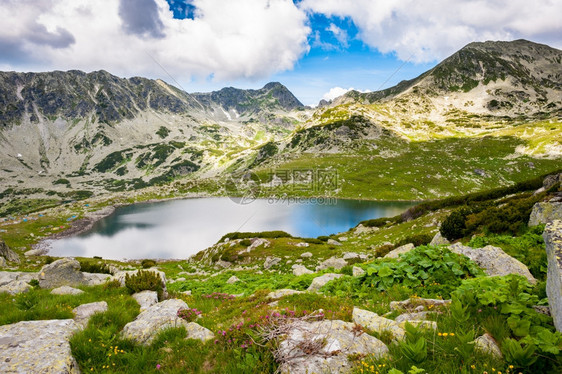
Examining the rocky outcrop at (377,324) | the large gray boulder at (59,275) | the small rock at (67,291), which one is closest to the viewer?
the rocky outcrop at (377,324)

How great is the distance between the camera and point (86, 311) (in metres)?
8.18

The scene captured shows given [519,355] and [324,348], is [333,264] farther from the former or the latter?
[519,355]

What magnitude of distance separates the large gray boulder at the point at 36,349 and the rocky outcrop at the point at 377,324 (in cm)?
582

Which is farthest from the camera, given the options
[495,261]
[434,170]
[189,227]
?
[434,170]

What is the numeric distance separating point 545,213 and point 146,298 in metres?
19.5

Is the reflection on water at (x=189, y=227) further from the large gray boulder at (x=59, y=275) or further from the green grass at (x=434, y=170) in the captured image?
the large gray boulder at (x=59, y=275)

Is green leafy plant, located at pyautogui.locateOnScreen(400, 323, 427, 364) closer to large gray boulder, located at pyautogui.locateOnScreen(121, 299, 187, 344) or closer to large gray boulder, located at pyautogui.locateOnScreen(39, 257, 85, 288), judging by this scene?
large gray boulder, located at pyautogui.locateOnScreen(121, 299, 187, 344)

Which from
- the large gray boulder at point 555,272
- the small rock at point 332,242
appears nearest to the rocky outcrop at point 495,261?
the large gray boulder at point 555,272

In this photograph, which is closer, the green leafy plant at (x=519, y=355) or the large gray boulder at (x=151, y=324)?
the green leafy plant at (x=519, y=355)

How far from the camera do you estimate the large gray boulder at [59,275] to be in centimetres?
1511

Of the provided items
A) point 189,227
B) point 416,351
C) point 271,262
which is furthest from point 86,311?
point 189,227

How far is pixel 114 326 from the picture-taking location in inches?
258

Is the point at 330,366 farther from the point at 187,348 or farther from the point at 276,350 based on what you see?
the point at 187,348

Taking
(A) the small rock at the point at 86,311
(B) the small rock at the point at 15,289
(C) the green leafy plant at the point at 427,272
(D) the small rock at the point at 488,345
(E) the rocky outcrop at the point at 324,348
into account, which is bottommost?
(B) the small rock at the point at 15,289
